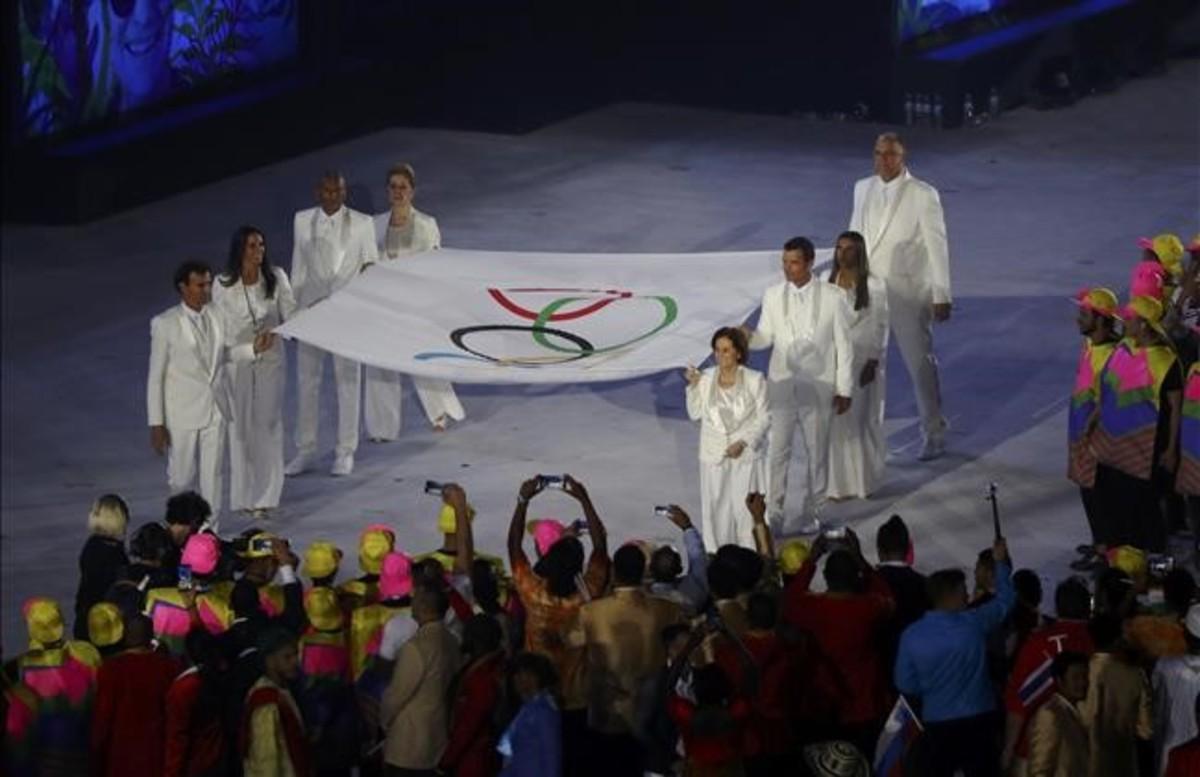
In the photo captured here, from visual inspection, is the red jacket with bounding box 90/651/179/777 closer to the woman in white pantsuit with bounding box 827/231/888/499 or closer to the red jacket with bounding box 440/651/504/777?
the red jacket with bounding box 440/651/504/777

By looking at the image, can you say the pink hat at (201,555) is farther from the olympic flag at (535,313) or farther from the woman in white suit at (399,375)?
the woman in white suit at (399,375)

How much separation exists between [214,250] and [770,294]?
26.8 ft

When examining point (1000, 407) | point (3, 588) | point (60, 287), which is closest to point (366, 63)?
point (60, 287)

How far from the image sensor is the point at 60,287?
23828 mm

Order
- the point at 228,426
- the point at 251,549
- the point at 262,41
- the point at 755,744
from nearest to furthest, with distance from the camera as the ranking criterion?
the point at 755,744 → the point at 251,549 → the point at 228,426 → the point at 262,41

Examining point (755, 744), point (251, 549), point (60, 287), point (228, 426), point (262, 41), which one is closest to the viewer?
point (755, 744)

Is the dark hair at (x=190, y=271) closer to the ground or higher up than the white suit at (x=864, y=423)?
higher up

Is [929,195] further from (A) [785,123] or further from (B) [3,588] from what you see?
(A) [785,123]

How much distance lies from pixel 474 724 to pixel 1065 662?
8.10 feet

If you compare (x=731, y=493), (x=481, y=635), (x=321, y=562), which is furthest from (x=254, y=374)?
(x=481, y=635)

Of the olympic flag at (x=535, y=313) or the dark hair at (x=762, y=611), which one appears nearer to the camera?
the dark hair at (x=762, y=611)

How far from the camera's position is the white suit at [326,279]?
19.1 metres

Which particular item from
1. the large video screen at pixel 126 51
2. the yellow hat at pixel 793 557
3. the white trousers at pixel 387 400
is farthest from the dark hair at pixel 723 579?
the large video screen at pixel 126 51

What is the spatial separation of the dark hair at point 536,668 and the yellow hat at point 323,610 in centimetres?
98
